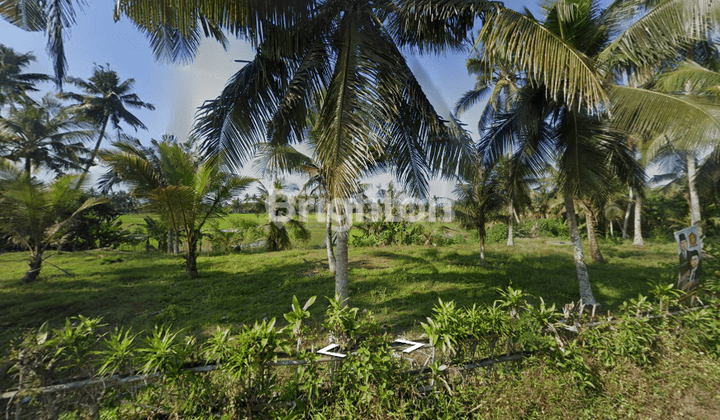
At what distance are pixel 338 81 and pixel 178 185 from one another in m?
5.79

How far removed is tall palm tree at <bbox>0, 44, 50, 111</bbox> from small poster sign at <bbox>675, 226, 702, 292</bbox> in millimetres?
26076

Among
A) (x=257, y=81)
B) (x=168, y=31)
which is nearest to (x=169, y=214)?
(x=168, y=31)

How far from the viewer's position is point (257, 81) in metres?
3.90

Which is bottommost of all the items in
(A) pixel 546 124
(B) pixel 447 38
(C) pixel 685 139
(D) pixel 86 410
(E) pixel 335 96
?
(D) pixel 86 410

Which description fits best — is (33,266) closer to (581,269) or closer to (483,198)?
(483,198)

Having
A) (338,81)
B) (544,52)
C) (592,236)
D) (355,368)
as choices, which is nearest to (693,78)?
(544,52)

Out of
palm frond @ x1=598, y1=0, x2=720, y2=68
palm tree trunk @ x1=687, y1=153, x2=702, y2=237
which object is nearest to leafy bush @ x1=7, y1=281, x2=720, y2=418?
palm frond @ x1=598, y1=0, x2=720, y2=68

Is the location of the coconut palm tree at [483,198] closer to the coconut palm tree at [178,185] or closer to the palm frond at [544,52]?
the palm frond at [544,52]

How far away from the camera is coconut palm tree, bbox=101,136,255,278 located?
624 centimetres

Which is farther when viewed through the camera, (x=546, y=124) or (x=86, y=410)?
(x=546, y=124)

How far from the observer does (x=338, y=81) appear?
301 centimetres

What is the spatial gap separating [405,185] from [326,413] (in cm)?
344

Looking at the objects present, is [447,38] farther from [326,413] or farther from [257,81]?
[326,413]

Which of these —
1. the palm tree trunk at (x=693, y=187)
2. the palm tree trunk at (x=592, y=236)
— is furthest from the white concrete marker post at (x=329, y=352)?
the palm tree trunk at (x=693, y=187)
